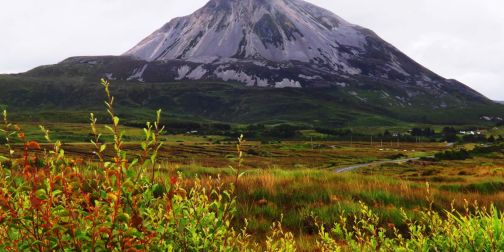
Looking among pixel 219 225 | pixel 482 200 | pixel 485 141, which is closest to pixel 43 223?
pixel 219 225

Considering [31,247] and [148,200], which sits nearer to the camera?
[31,247]

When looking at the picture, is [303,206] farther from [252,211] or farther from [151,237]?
[151,237]

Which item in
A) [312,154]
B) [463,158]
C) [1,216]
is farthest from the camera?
[312,154]

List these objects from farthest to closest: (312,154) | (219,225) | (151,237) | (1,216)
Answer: (312,154) < (219,225) < (151,237) < (1,216)

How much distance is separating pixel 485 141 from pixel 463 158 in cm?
9306

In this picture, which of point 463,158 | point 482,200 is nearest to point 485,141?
point 463,158

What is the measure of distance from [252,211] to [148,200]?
21.2ft

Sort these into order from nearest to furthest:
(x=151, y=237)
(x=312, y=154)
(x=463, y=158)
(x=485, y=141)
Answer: (x=151, y=237)
(x=463, y=158)
(x=312, y=154)
(x=485, y=141)

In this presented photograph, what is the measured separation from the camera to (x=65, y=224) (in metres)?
3.72

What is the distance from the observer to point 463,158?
11825 centimetres

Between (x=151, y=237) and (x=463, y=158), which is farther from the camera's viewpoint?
(x=463, y=158)

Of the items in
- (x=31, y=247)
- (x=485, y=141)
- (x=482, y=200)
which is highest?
(x=31, y=247)

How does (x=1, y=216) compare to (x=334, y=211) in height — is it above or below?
above

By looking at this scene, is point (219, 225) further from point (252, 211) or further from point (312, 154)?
point (312, 154)
